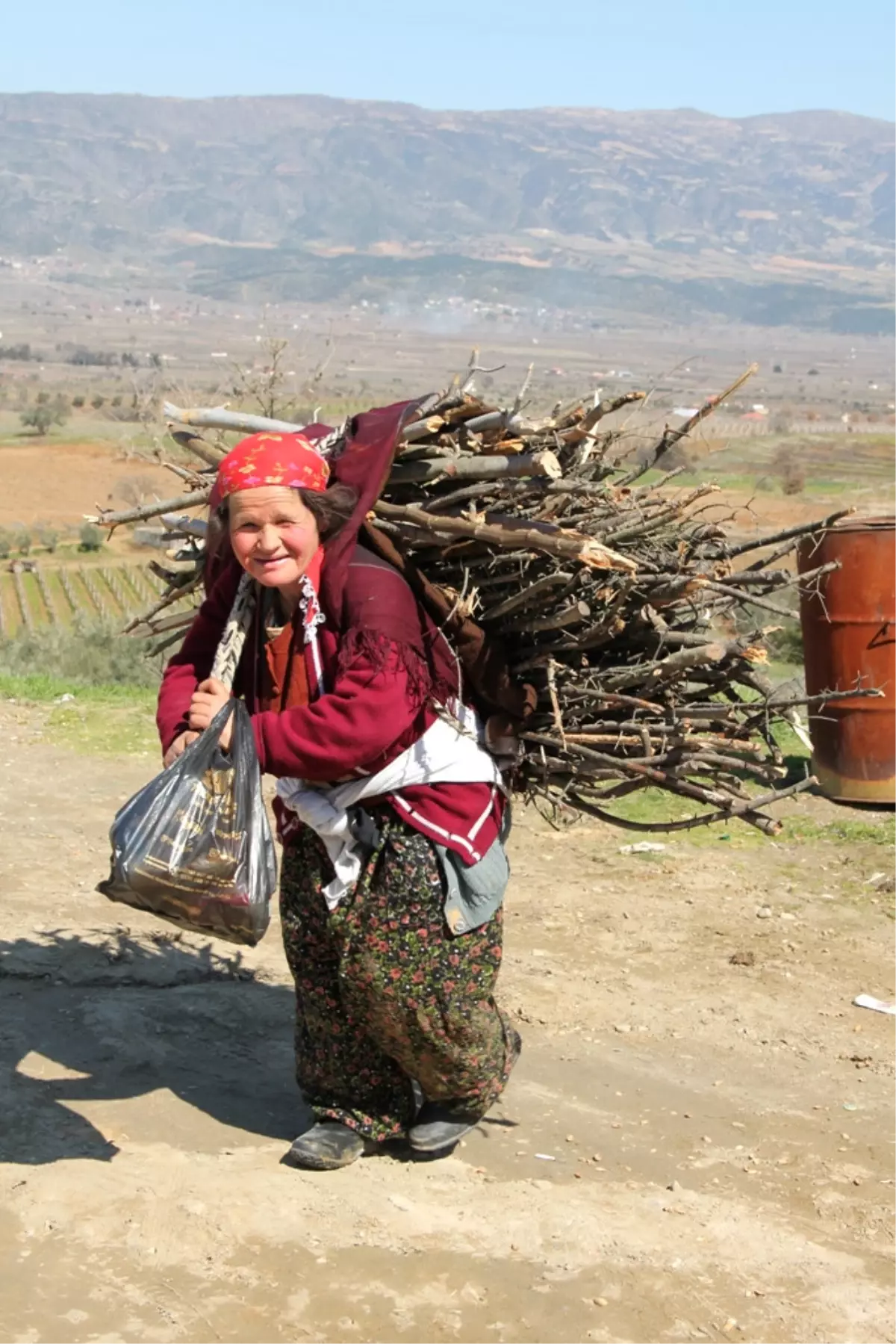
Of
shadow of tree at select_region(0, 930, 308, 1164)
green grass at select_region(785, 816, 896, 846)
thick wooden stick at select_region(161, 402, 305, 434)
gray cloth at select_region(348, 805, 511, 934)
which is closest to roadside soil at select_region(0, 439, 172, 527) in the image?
green grass at select_region(785, 816, 896, 846)

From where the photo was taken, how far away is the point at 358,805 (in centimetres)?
358

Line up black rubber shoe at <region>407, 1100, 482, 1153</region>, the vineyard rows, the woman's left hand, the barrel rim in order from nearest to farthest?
1. the woman's left hand
2. black rubber shoe at <region>407, 1100, 482, 1153</region>
3. the barrel rim
4. the vineyard rows

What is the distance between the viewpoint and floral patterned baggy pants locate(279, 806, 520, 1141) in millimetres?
3578

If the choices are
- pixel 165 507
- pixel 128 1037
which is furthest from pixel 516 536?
pixel 128 1037

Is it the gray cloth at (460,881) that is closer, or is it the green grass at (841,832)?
the gray cloth at (460,881)

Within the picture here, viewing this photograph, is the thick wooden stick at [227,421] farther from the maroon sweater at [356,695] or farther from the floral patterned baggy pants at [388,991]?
the floral patterned baggy pants at [388,991]

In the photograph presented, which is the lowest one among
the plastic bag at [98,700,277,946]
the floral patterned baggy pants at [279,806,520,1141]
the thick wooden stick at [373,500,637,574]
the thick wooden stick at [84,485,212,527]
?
the floral patterned baggy pants at [279,806,520,1141]

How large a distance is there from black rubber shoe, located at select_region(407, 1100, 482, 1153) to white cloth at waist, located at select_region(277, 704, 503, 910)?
0.69m

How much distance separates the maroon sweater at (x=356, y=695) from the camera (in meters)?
3.29

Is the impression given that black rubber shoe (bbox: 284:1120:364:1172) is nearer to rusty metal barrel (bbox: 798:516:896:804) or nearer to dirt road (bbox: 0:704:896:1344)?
dirt road (bbox: 0:704:896:1344)

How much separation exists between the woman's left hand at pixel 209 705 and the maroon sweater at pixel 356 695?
0.22 feet

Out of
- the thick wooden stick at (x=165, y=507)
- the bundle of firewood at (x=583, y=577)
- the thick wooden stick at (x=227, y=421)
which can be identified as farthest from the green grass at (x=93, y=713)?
the thick wooden stick at (x=227, y=421)

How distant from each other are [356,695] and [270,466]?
516 mm

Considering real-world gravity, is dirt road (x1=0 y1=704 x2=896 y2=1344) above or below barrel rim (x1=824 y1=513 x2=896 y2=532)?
below
